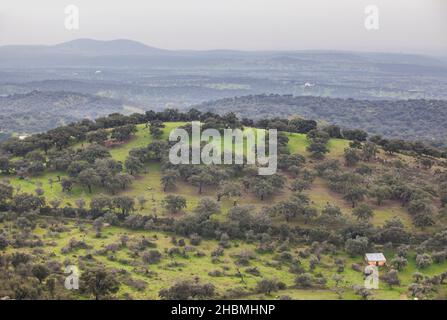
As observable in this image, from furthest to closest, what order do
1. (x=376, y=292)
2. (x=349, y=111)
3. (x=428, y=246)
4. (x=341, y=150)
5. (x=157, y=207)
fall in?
(x=349, y=111) < (x=341, y=150) < (x=157, y=207) < (x=428, y=246) < (x=376, y=292)

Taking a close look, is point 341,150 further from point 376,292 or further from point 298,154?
point 376,292

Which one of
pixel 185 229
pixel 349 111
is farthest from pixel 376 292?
pixel 349 111

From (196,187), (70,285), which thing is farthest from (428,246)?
(70,285)

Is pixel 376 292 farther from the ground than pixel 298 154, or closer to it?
closer to it

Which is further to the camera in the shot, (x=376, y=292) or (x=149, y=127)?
(x=149, y=127)
